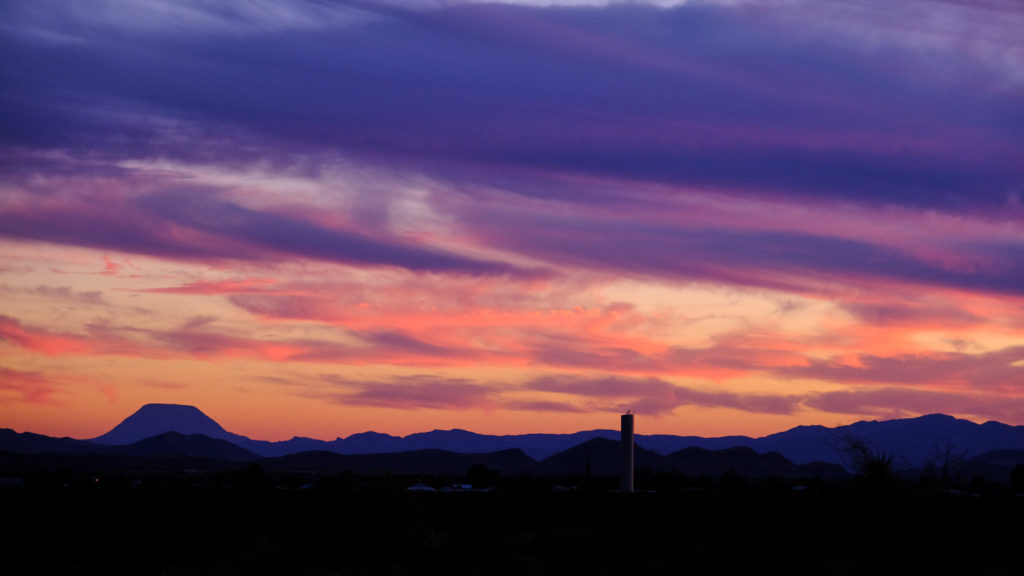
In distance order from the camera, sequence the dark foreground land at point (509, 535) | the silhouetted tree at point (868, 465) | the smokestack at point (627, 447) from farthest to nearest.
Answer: the smokestack at point (627, 447)
the silhouetted tree at point (868, 465)
the dark foreground land at point (509, 535)

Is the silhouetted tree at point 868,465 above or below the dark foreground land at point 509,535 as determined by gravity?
above

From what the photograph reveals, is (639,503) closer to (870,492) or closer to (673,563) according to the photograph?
(870,492)

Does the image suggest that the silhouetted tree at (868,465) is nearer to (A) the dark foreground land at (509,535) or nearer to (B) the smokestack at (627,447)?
(A) the dark foreground land at (509,535)

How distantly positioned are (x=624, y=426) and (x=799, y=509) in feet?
79.7

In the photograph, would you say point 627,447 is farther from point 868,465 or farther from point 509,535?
point 509,535

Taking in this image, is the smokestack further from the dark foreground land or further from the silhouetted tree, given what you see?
the silhouetted tree

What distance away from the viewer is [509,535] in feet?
138

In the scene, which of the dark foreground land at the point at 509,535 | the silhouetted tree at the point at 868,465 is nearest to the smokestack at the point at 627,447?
the dark foreground land at the point at 509,535

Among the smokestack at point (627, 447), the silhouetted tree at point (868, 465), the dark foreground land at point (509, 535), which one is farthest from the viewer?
the smokestack at point (627, 447)

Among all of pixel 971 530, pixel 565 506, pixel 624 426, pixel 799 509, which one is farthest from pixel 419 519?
pixel 624 426

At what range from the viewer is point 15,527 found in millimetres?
42875

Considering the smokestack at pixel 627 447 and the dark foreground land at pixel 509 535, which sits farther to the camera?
the smokestack at pixel 627 447

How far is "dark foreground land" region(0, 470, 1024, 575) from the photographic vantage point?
35.0 metres

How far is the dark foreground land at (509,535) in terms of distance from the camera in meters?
35.0
